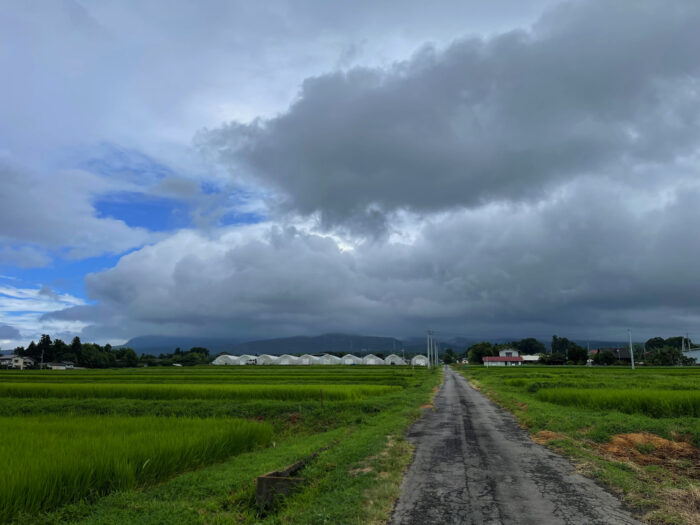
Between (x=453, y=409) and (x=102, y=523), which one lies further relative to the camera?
(x=453, y=409)

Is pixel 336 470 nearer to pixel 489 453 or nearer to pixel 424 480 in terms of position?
pixel 424 480

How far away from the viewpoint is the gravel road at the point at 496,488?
7.43m

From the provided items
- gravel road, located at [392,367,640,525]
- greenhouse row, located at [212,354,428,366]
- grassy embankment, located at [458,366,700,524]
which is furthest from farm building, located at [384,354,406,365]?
gravel road, located at [392,367,640,525]

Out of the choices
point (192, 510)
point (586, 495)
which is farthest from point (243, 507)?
point (586, 495)

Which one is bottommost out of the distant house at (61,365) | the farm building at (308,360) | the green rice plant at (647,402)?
the farm building at (308,360)

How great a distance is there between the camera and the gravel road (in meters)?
7.43

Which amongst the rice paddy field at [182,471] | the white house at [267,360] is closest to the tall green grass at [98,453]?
the rice paddy field at [182,471]

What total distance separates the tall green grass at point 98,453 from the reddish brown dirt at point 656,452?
39.6 ft

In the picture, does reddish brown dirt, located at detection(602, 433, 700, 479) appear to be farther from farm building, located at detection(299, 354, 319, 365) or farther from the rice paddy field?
farm building, located at detection(299, 354, 319, 365)

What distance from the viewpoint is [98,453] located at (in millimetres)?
10320

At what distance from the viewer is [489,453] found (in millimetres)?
→ 12711

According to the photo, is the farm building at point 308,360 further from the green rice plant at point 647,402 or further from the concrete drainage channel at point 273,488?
the concrete drainage channel at point 273,488

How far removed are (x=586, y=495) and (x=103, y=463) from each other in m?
10.3

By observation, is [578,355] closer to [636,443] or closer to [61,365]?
[636,443]
